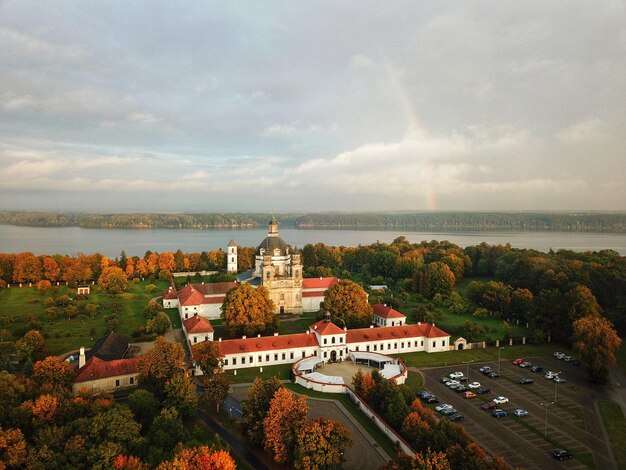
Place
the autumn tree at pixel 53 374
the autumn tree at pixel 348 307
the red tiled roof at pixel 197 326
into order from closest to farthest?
the autumn tree at pixel 53 374 < the red tiled roof at pixel 197 326 < the autumn tree at pixel 348 307

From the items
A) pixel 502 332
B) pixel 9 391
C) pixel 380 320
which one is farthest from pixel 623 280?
pixel 9 391

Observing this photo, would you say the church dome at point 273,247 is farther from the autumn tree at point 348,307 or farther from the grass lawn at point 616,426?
the grass lawn at point 616,426

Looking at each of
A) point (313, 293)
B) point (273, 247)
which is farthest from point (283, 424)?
point (273, 247)

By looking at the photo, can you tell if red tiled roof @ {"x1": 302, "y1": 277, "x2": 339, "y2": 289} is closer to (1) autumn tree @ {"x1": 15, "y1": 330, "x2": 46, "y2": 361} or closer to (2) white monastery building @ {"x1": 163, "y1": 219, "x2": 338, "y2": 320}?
(2) white monastery building @ {"x1": 163, "y1": 219, "x2": 338, "y2": 320}

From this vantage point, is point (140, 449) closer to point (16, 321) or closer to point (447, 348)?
point (447, 348)

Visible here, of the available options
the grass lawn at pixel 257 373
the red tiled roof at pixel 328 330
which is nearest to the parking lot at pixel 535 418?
the red tiled roof at pixel 328 330

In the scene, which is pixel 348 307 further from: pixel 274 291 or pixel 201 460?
pixel 201 460

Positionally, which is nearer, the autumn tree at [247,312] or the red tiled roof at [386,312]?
the autumn tree at [247,312]
